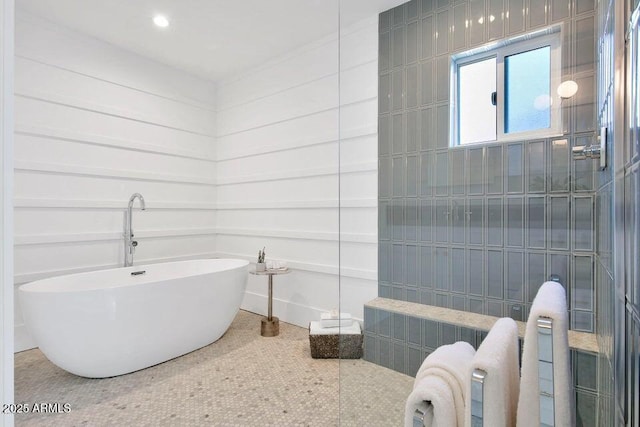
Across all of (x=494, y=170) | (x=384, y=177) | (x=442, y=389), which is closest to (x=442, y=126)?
(x=494, y=170)

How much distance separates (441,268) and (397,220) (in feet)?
1.43

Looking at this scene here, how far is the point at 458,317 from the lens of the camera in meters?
1.84

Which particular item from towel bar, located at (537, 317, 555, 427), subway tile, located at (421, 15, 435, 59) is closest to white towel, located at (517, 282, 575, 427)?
towel bar, located at (537, 317, 555, 427)

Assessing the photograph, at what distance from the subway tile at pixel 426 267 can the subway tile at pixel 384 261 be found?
0.29 metres

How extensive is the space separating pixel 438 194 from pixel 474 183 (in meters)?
0.21

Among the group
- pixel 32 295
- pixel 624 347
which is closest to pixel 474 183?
pixel 624 347

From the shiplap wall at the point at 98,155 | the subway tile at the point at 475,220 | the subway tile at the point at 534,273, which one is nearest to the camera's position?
the subway tile at the point at 534,273

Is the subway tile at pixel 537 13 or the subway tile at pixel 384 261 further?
the subway tile at pixel 384 261

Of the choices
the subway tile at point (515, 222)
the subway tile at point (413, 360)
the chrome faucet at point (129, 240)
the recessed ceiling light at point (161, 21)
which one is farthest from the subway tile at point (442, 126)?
the chrome faucet at point (129, 240)

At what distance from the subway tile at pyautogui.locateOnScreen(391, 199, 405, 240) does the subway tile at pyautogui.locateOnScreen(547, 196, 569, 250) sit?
0.81m

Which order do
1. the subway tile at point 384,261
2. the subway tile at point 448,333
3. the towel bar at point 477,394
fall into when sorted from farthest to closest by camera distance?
the subway tile at point 384,261 → the subway tile at point 448,333 → the towel bar at point 477,394

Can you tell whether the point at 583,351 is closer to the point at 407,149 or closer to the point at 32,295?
the point at 407,149

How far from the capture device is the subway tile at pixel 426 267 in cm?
203

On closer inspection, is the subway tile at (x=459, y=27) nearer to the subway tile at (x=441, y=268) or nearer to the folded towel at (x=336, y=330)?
the subway tile at (x=441, y=268)
